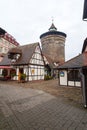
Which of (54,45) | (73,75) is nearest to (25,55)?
(73,75)

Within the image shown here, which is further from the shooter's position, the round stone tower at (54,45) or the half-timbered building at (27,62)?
the round stone tower at (54,45)

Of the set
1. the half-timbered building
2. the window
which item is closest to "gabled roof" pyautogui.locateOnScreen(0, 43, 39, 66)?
the half-timbered building

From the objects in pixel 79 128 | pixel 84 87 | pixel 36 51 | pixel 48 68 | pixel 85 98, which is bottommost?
pixel 79 128

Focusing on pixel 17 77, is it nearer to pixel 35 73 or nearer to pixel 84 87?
pixel 35 73

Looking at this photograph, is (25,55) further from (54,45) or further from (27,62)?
(54,45)

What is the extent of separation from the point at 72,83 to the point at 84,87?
27.3 feet

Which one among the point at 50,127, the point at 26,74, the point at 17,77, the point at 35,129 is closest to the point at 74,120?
the point at 50,127

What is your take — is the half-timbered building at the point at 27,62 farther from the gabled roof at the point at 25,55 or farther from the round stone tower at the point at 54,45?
the round stone tower at the point at 54,45

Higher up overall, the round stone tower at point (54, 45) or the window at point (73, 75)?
the round stone tower at point (54, 45)

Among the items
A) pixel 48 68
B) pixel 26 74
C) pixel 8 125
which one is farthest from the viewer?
pixel 48 68

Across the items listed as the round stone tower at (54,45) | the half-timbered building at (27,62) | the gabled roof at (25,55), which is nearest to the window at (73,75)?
the half-timbered building at (27,62)

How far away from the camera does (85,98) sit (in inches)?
259

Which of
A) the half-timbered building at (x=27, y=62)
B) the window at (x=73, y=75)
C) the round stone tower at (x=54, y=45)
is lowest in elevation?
the window at (x=73, y=75)

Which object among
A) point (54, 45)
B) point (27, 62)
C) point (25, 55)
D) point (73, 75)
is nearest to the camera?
point (73, 75)
